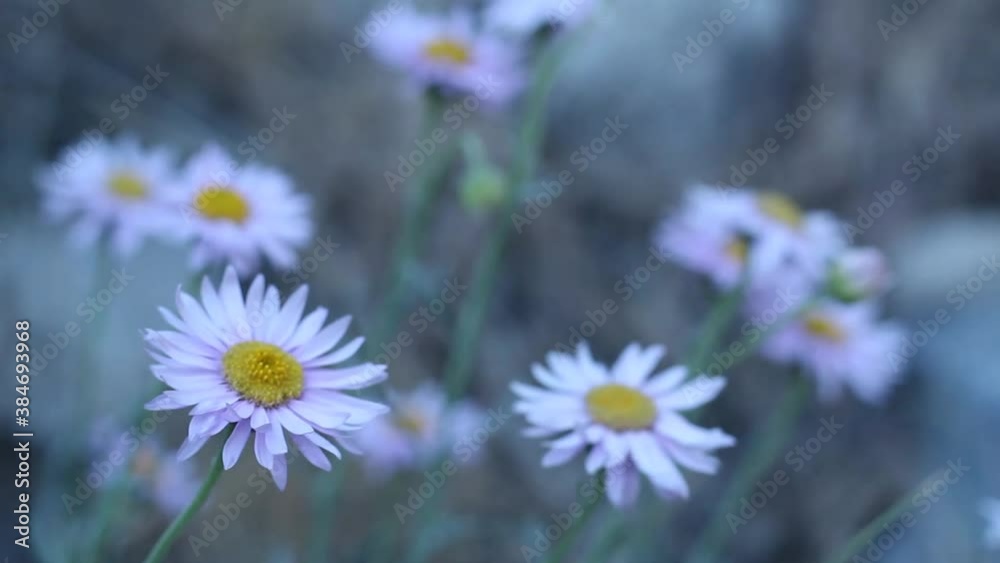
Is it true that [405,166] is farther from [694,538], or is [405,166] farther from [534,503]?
[694,538]

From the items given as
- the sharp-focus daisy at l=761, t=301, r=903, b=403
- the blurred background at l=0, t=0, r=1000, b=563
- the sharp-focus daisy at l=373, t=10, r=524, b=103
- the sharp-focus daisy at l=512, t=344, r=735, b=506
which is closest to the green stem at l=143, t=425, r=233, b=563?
the sharp-focus daisy at l=512, t=344, r=735, b=506

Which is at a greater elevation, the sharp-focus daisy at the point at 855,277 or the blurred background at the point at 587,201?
the blurred background at the point at 587,201

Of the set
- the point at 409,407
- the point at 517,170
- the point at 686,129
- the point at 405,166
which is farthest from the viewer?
the point at 686,129

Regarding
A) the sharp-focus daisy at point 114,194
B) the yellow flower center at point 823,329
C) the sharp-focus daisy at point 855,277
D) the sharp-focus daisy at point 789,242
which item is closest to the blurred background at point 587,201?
the sharp-focus daisy at point 114,194

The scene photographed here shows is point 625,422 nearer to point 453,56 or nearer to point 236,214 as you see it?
point 236,214

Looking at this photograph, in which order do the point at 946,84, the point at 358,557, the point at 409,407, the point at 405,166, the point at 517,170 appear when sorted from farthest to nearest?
the point at 946,84
the point at 405,166
the point at 358,557
the point at 409,407
the point at 517,170

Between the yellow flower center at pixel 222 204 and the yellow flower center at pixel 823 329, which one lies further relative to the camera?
the yellow flower center at pixel 823 329

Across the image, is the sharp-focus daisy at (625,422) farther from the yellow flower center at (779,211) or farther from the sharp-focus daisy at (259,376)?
the yellow flower center at (779,211)

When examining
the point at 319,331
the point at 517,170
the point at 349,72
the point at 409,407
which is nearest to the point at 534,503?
the point at 409,407
